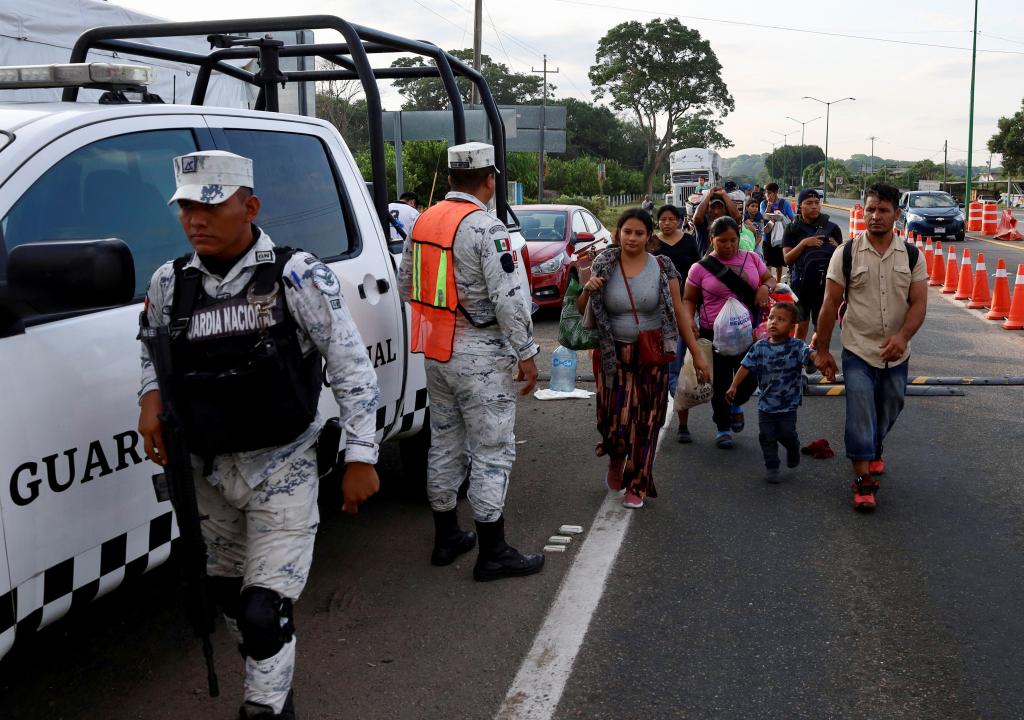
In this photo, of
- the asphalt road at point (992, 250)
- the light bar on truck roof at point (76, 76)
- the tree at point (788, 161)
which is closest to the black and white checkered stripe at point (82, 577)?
the light bar on truck roof at point (76, 76)

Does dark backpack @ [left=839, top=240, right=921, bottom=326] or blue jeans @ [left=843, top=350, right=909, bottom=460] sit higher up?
dark backpack @ [left=839, top=240, right=921, bottom=326]

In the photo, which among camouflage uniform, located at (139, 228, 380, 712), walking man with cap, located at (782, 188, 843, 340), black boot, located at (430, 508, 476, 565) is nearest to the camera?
camouflage uniform, located at (139, 228, 380, 712)

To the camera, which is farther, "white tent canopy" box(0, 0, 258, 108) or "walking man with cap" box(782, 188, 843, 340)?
"walking man with cap" box(782, 188, 843, 340)

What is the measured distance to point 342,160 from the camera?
16.5ft

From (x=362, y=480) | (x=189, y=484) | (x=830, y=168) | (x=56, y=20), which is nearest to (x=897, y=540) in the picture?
(x=362, y=480)

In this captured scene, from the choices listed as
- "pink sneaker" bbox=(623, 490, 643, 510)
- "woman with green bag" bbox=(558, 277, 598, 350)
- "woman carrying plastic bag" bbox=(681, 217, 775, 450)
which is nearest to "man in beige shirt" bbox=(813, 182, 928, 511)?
"woman carrying plastic bag" bbox=(681, 217, 775, 450)

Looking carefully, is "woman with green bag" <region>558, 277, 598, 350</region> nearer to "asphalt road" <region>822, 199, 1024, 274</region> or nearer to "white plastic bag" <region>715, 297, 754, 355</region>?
"white plastic bag" <region>715, 297, 754, 355</region>

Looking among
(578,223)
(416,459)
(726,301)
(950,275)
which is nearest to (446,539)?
(416,459)

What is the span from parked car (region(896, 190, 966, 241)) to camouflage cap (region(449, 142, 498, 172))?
30624mm

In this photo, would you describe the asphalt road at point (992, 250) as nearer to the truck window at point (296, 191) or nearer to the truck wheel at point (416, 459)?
the truck wheel at point (416, 459)

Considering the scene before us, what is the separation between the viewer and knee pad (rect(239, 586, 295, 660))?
3098mm

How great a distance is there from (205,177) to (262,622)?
1.27 metres

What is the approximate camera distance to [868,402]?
238 inches

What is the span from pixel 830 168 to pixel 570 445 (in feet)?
448
